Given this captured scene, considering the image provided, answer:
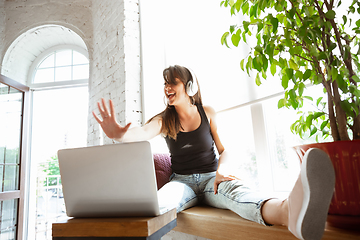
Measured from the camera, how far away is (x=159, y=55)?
8.33ft

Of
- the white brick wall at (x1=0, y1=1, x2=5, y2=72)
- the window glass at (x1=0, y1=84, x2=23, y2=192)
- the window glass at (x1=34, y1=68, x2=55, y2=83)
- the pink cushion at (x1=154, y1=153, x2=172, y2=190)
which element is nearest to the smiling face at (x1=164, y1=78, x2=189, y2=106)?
the pink cushion at (x1=154, y1=153, x2=172, y2=190)

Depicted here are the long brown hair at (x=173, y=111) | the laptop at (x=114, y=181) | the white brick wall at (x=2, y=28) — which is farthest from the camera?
the white brick wall at (x=2, y=28)

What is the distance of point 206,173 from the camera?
1.35m

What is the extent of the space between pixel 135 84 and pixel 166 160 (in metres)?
1.03

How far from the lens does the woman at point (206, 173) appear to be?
574mm

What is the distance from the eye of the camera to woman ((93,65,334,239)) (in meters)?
0.57

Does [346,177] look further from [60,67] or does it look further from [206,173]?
[60,67]

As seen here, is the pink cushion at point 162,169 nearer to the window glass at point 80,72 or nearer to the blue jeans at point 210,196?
the blue jeans at point 210,196

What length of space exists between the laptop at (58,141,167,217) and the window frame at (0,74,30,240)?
8.15 ft

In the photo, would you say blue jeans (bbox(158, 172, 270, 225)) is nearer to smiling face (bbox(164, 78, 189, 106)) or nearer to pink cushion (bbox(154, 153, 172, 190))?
pink cushion (bbox(154, 153, 172, 190))

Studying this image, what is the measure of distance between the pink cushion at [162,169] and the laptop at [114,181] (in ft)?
2.27

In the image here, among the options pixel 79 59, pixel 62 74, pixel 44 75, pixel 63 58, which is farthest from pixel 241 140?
pixel 44 75

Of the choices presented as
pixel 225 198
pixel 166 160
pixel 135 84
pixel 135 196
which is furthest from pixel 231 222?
pixel 135 84

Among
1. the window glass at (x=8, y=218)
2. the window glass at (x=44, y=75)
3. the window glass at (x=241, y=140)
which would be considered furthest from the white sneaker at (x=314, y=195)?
the window glass at (x=44, y=75)
